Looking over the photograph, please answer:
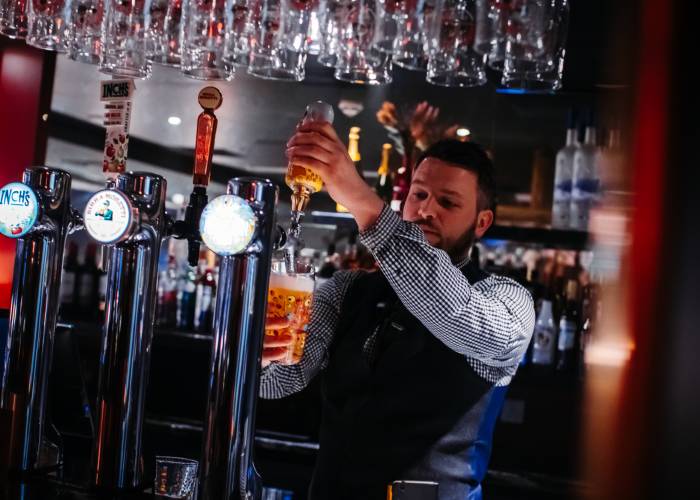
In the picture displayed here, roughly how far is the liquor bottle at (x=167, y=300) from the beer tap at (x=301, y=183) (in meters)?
2.40

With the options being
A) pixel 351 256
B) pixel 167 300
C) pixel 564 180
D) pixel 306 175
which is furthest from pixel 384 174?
pixel 306 175

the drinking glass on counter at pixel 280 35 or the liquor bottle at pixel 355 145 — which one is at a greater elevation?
the liquor bottle at pixel 355 145

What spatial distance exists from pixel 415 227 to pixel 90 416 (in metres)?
0.72

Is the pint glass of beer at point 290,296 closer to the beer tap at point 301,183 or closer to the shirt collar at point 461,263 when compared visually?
the beer tap at point 301,183

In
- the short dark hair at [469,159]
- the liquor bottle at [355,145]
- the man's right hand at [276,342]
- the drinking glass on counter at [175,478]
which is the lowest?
the drinking glass on counter at [175,478]

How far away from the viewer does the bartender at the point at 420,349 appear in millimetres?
1633

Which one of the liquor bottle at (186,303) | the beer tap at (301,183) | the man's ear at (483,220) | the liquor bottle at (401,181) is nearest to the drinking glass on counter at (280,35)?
the beer tap at (301,183)

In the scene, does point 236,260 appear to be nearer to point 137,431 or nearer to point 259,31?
point 137,431

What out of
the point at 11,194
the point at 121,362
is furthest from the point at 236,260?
the point at 11,194

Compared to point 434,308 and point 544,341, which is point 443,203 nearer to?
point 434,308

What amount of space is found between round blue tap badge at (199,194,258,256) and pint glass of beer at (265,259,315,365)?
0.42 ft

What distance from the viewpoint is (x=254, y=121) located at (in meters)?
3.81

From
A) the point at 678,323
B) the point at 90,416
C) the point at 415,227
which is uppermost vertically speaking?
the point at 415,227

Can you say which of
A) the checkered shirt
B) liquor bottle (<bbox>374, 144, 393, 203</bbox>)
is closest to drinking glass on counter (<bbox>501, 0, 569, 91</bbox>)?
the checkered shirt
